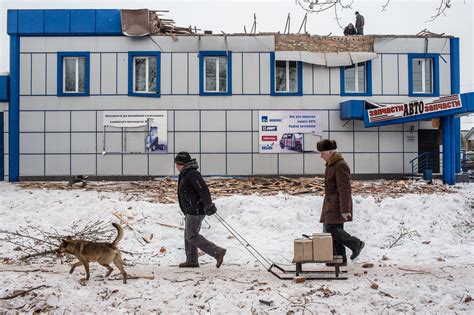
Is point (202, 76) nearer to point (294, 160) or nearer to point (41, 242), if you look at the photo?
point (294, 160)

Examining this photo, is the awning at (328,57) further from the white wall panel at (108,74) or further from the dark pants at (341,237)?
the dark pants at (341,237)

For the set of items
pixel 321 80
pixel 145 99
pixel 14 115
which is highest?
pixel 321 80

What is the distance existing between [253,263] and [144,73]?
1238 cm

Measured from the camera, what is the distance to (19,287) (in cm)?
596

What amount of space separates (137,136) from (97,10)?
526cm

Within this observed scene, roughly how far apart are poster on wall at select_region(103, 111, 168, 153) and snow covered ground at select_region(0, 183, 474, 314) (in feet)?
14.6

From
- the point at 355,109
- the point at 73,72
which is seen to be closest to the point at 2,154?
the point at 73,72

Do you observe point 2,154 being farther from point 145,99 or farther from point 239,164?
point 239,164

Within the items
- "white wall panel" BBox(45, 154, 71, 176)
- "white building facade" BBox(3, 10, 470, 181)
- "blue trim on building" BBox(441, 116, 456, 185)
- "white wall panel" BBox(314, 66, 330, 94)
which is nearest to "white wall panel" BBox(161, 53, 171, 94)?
"white building facade" BBox(3, 10, 470, 181)

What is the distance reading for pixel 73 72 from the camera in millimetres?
18469

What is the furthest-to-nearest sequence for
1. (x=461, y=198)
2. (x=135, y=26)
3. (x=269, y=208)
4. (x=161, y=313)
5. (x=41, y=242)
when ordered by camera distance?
1. (x=135, y=26)
2. (x=461, y=198)
3. (x=269, y=208)
4. (x=41, y=242)
5. (x=161, y=313)

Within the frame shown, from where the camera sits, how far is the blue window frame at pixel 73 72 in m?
18.2

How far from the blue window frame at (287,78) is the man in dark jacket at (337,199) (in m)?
11.4

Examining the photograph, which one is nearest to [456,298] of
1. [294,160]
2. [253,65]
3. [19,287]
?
[19,287]
